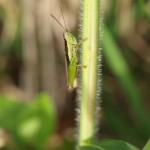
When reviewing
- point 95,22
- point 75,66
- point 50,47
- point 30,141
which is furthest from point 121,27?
point 95,22

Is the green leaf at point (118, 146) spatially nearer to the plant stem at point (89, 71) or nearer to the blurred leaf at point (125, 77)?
the plant stem at point (89, 71)

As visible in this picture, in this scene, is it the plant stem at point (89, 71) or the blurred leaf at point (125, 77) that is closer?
the plant stem at point (89, 71)

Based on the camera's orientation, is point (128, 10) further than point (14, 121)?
Yes

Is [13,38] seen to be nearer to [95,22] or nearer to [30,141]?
[30,141]

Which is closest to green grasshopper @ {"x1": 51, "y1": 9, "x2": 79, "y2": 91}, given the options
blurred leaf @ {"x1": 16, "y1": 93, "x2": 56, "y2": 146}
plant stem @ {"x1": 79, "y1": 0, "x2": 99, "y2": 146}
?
plant stem @ {"x1": 79, "y1": 0, "x2": 99, "y2": 146}

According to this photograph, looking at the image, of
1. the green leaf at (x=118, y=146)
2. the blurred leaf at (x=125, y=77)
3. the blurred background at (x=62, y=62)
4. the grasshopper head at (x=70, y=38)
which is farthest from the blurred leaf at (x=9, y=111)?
the green leaf at (x=118, y=146)

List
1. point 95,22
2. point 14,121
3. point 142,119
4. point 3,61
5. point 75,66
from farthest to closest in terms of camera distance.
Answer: point 3,61
point 142,119
point 14,121
point 75,66
point 95,22

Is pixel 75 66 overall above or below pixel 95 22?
below
